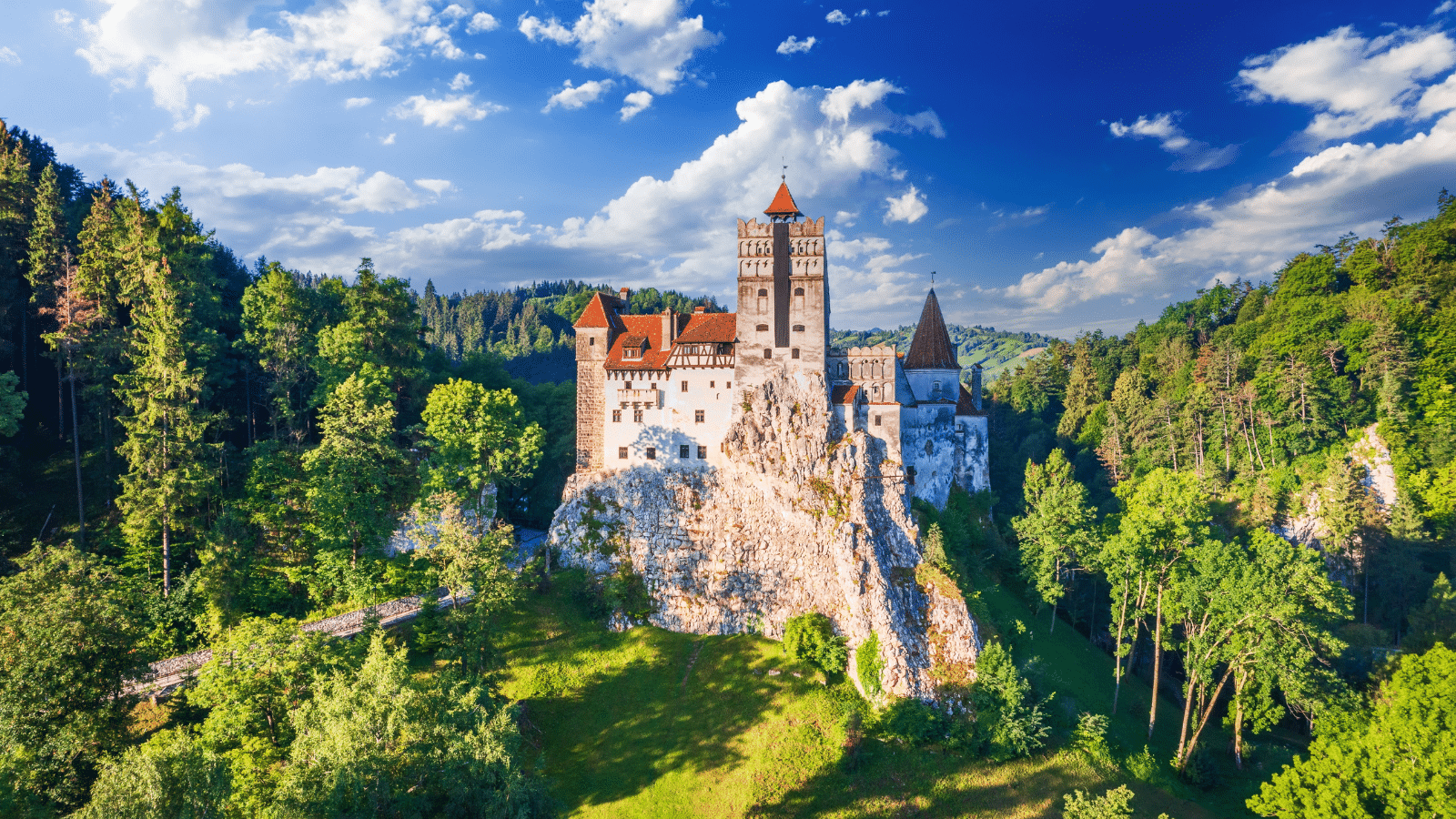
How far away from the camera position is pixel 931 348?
56688mm

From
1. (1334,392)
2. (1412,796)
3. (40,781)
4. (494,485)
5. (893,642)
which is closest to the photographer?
(40,781)

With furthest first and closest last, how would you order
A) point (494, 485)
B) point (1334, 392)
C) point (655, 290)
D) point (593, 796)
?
point (655, 290) → point (1334, 392) → point (494, 485) → point (593, 796)

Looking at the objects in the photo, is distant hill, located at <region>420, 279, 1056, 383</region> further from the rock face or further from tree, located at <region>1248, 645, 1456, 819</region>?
tree, located at <region>1248, 645, 1456, 819</region>

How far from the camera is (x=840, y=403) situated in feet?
162

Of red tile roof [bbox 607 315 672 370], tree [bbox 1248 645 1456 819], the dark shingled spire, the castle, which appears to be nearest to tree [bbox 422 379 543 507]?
the castle

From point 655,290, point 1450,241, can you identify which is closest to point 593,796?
point 1450,241

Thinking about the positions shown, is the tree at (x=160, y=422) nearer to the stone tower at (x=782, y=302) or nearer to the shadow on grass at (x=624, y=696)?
the shadow on grass at (x=624, y=696)

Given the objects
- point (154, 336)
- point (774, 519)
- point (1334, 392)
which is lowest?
point (774, 519)

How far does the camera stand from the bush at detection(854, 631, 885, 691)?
4212 cm

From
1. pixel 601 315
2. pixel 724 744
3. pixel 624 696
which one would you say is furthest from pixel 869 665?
pixel 601 315

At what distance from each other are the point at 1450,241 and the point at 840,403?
6173 cm

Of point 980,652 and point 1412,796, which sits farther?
point 980,652

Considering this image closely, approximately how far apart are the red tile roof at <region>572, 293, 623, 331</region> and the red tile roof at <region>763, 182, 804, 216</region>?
47.5 feet

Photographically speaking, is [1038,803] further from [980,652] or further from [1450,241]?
[1450,241]
